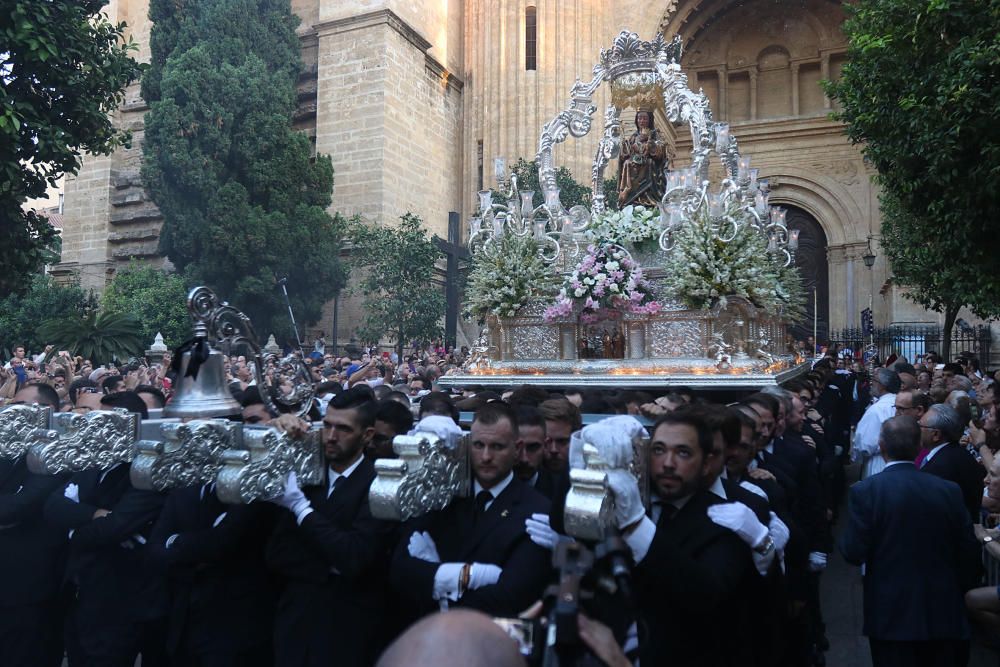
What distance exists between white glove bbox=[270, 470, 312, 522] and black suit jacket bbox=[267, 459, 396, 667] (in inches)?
2.9

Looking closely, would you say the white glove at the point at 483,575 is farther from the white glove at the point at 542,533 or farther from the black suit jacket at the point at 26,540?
the black suit jacket at the point at 26,540

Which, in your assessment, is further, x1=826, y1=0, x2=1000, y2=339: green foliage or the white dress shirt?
the white dress shirt

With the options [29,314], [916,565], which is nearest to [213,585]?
[916,565]

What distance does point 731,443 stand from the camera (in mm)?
3408

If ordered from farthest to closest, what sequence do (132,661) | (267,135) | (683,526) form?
(267,135) → (132,661) → (683,526)

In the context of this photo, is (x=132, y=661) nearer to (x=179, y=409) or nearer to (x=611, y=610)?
(x=179, y=409)

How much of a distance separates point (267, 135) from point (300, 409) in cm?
1879

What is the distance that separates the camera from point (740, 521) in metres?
2.73

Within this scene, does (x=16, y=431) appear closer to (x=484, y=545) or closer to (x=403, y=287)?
(x=484, y=545)

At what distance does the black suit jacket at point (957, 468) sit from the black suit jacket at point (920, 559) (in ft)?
4.45

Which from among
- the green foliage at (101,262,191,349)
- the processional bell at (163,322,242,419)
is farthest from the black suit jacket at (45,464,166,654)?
the green foliage at (101,262,191,349)

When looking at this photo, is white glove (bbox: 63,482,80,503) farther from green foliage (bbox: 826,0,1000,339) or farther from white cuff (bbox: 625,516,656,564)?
green foliage (bbox: 826,0,1000,339)

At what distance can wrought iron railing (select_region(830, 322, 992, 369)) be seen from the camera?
19469 mm

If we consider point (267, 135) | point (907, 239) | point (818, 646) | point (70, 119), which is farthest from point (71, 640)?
point (267, 135)
